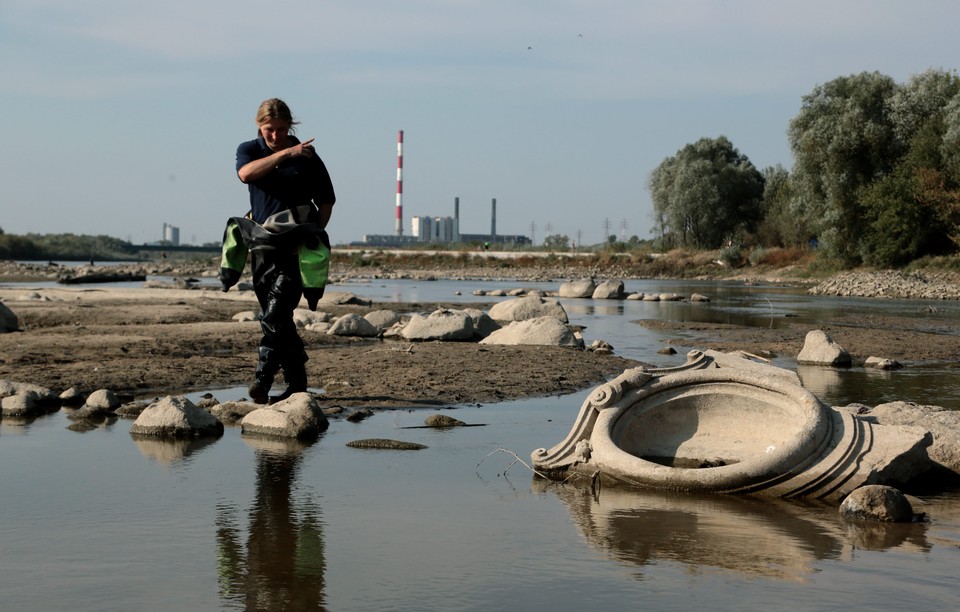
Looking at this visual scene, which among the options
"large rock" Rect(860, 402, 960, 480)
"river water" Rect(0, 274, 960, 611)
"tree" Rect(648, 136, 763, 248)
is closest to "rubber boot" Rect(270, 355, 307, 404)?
"river water" Rect(0, 274, 960, 611)

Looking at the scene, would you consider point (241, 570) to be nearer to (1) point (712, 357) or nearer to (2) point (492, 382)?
(1) point (712, 357)

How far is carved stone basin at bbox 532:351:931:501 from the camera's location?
21.8ft

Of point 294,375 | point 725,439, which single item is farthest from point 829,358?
point 294,375

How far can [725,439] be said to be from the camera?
24.2 ft

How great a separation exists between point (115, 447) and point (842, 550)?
533cm

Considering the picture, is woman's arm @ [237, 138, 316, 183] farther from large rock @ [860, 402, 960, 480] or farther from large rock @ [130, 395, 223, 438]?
large rock @ [860, 402, 960, 480]

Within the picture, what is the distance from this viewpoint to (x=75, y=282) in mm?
55031

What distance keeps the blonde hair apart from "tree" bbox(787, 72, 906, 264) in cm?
5076

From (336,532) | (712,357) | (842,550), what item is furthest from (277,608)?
(712,357)

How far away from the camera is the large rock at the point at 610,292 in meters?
42.8

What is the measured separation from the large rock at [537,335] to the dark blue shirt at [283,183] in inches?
342

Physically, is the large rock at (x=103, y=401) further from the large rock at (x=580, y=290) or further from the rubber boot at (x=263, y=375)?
the large rock at (x=580, y=290)

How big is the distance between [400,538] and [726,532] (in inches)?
69.5

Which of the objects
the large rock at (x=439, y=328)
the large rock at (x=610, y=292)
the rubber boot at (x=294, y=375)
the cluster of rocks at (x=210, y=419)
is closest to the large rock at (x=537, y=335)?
the large rock at (x=439, y=328)
